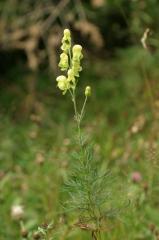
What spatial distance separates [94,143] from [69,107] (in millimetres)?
2732

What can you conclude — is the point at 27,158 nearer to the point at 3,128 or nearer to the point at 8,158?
the point at 8,158

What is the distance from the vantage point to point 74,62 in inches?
68.6

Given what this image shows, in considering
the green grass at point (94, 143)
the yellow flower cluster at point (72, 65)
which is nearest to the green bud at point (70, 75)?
the yellow flower cluster at point (72, 65)

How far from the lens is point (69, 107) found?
465 centimetres

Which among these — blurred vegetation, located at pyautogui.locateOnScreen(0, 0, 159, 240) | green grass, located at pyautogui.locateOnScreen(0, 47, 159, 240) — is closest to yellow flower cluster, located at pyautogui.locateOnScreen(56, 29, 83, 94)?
green grass, located at pyautogui.locateOnScreen(0, 47, 159, 240)

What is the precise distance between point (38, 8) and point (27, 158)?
1.78 metres

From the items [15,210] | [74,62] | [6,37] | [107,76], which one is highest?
[6,37]

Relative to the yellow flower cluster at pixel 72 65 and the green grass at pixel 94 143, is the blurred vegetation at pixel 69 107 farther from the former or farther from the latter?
the yellow flower cluster at pixel 72 65

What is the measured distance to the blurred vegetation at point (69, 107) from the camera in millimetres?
2742

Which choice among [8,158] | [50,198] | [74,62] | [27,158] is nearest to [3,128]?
[8,158]

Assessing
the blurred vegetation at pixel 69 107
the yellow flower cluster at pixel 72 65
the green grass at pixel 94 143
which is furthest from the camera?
the blurred vegetation at pixel 69 107

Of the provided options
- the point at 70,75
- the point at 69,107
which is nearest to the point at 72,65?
the point at 70,75

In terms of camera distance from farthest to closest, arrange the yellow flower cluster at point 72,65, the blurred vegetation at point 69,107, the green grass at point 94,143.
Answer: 1. the blurred vegetation at point 69,107
2. the green grass at point 94,143
3. the yellow flower cluster at point 72,65

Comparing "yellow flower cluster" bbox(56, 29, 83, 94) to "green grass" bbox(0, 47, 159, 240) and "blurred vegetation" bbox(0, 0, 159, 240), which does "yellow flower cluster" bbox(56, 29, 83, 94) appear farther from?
"blurred vegetation" bbox(0, 0, 159, 240)
